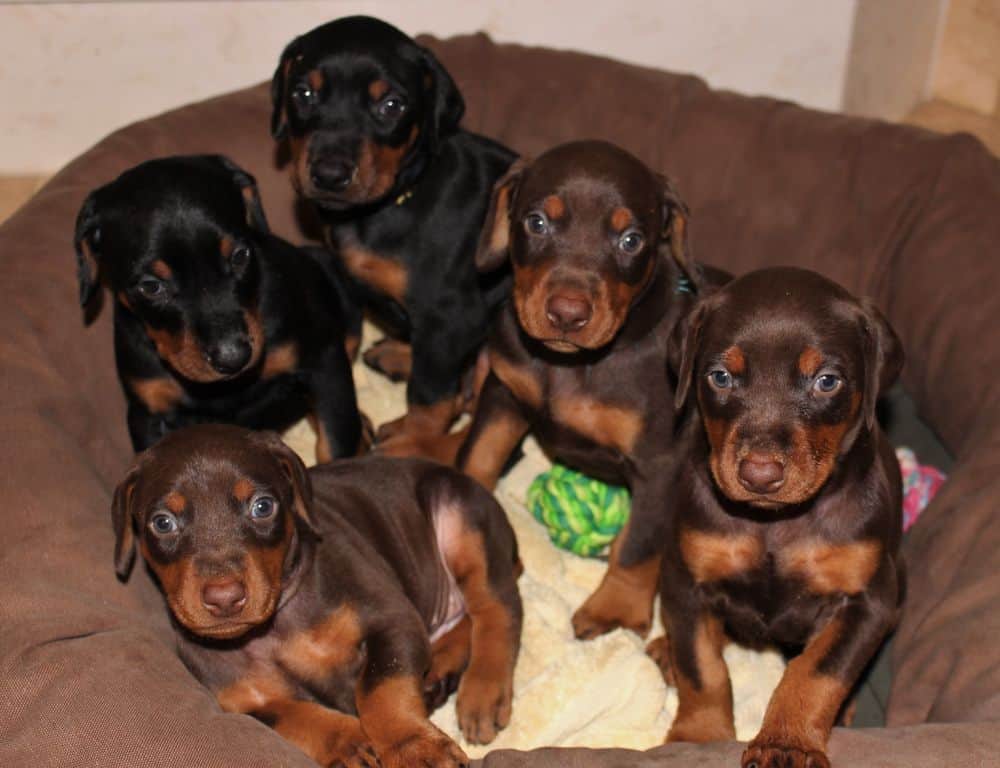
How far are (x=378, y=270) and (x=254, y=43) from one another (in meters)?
2.88

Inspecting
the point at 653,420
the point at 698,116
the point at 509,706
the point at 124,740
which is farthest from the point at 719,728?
the point at 698,116

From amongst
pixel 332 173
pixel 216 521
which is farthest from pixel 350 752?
pixel 332 173

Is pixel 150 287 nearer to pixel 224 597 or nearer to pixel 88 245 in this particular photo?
pixel 88 245

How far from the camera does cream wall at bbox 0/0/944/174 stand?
7457 millimetres

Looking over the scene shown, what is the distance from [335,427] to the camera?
5.13m

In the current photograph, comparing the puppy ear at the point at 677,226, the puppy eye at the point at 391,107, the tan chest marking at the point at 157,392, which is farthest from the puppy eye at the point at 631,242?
the tan chest marking at the point at 157,392

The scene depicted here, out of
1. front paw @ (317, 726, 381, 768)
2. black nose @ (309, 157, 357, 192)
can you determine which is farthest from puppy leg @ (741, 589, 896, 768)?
black nose @ (309, 157, 357, 192)

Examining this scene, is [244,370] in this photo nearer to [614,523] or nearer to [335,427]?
[335,427]

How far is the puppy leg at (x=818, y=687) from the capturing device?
3.64 m

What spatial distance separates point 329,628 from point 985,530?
2.28 meters

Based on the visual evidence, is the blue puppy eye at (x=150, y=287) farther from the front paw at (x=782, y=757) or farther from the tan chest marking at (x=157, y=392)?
the front paw at (x=782, y=757)

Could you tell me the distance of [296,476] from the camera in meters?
4.04

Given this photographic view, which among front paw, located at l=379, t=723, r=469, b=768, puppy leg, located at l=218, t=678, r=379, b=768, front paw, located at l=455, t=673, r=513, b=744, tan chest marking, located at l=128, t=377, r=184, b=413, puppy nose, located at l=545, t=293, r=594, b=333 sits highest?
puppy nose, located at l=545, t=293, r=594, b=333

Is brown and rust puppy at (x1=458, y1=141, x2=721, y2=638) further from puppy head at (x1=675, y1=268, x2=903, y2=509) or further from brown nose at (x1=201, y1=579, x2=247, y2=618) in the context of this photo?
brown nose at (x1=201, y1=579, x2=247, y2=618)
